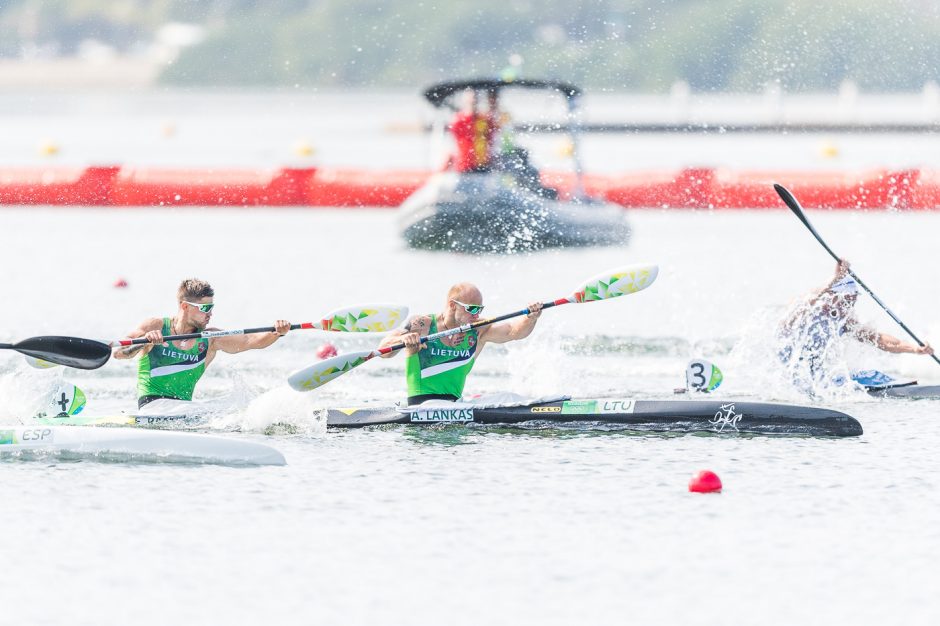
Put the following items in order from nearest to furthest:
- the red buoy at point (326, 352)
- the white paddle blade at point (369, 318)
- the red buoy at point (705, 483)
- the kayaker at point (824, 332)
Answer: the red buoy at point (705, 483) → the white paddle blade at point (369, 318) → the kayaker at point (824, 332) → the red buoy at point (326, 352)

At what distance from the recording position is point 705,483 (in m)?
11.4

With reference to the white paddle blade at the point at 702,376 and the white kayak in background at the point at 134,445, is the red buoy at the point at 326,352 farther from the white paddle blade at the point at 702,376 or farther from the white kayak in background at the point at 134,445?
the white kayak in background at the point at 134,445

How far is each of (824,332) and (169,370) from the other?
572cm

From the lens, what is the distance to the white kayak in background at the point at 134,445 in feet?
39.9

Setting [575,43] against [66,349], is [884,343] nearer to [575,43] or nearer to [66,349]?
→ [66,349]

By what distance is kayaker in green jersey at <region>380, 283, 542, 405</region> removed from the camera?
536 inches

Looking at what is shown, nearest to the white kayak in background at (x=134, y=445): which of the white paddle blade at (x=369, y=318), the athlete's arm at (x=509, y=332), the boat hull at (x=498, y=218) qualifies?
the white paddle blade at (x=369, y=318)

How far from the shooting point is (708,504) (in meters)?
11.1

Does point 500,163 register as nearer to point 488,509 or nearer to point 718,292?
point 718,292

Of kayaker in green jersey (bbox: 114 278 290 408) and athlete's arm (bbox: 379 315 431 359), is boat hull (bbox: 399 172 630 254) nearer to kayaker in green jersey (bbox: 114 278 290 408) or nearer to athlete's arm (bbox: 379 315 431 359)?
athlete's arm (bbox: 379 315 431 359)

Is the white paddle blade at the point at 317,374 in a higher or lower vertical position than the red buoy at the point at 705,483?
higher

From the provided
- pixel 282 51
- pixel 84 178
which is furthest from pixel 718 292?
pixel 282 51

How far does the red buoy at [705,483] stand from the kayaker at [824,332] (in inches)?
147

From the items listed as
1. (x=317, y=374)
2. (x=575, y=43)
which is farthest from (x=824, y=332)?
(x=575, y=43)
